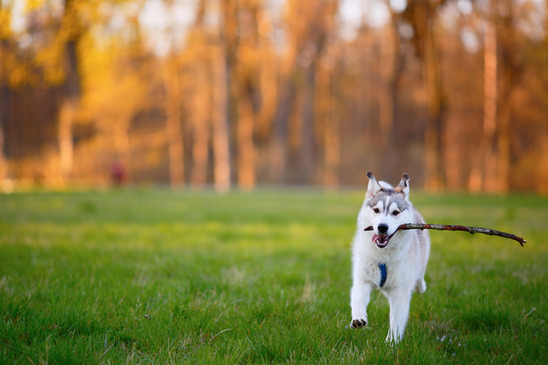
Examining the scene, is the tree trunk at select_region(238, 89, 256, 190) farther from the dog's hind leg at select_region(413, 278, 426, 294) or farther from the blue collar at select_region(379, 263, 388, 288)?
the blue collar at select_region(379, 263, 388, 288)

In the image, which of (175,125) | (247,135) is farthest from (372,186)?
(175,125)

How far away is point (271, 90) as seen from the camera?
39969mm

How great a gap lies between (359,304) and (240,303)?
4.08ft

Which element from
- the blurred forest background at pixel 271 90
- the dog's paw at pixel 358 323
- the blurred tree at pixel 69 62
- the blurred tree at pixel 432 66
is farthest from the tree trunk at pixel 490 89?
the dog's paw at pixel 358 323

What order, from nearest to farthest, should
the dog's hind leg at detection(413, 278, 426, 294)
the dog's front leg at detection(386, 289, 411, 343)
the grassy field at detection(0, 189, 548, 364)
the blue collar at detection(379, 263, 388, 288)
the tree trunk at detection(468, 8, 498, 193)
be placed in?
the grassy field at detection(0, 189, 548, 364) < the dog's front leg at detection(386, 289, 411, 343) < the blue collar at detection(379, 263, 388, 288) < the dog's hind leg at detection(413, 278, 426, 294) < the tree trunk at detection(468, 8, 498, 193)

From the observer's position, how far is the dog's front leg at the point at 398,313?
131 inches

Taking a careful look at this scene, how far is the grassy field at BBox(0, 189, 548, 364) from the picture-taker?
3.02 metres

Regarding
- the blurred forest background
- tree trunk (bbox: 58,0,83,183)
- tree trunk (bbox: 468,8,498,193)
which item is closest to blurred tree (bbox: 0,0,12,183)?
the blurred forest background

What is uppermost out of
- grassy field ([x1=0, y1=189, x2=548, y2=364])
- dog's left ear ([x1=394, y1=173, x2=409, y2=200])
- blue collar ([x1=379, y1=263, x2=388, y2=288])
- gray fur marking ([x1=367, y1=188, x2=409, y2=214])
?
dog's left ear ([x1=394, y1=173, x2=409, y2=200])

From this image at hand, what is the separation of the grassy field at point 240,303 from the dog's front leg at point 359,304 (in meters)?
0.18

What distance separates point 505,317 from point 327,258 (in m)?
3.05

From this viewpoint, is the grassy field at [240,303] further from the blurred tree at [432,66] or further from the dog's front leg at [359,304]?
the blurred tree at [432,66]

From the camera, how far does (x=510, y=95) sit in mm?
26562

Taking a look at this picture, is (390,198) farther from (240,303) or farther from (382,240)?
(240,303)
